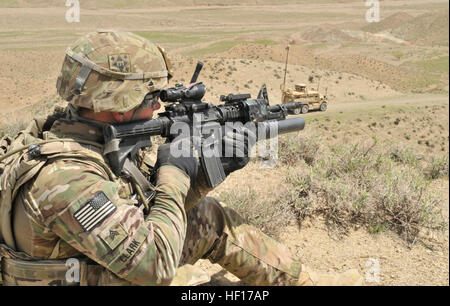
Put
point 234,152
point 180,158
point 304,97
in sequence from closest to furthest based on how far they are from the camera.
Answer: point 180,158
point 234,152
point 304,97

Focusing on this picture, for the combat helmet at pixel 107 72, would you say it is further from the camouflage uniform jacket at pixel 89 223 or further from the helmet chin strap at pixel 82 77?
the camouflage uniform jacket at pixel 89 223

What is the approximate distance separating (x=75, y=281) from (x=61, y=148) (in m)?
0.73

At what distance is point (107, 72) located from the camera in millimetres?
2371

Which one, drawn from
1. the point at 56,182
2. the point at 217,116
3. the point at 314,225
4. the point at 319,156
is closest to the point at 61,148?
the point at 56,182

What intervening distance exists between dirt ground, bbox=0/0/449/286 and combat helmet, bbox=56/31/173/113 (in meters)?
2.00

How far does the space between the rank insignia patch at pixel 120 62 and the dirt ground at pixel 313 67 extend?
7.04ft

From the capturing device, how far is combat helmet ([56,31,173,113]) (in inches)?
93.3

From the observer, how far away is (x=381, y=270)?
411 centimetres

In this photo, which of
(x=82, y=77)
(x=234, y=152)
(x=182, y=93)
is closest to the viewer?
(x=82, y=77)

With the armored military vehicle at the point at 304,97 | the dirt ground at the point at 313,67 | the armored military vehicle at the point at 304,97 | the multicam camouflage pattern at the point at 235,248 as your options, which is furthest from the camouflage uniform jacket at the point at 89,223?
the armored military vehicle at the point at 304,97

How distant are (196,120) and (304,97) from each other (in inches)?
660

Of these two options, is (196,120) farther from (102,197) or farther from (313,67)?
(313,67)

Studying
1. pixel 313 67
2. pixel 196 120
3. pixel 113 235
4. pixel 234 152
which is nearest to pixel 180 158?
pixel 234 152

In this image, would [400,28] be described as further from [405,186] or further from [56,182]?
[56,182]
